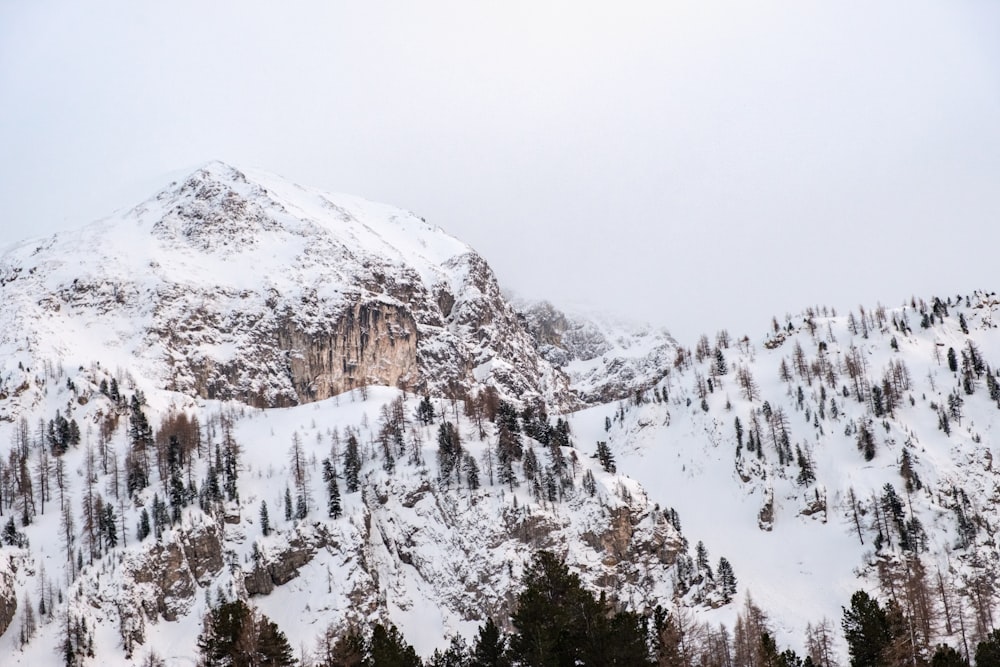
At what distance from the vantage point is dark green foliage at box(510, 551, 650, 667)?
4847 cm

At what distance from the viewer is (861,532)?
5069 inches

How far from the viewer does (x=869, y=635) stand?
6153 cm

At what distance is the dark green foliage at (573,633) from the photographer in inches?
1908

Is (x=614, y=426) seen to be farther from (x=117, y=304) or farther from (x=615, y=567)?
(x=117, y=304)

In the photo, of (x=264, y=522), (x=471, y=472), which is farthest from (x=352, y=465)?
(x=471, y=472)

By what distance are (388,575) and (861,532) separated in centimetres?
7111

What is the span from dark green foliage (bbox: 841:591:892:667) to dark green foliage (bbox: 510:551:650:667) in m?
18.6

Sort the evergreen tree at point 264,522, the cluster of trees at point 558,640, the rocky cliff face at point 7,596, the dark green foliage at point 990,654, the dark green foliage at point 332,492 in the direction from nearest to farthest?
the cluster of trees at point 558,640, the dark green foliage at point 990,654, the rocky cliff face at point 7,596, the evergreen tree at point 264,522, the dark green foliage at point 332,492

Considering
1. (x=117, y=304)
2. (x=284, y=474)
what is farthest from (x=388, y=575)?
(x=117, y=304)

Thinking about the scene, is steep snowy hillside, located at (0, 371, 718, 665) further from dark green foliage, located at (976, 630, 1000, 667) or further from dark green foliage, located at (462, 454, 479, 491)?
dark green foliage, located at (976, 630, 1000, 667)

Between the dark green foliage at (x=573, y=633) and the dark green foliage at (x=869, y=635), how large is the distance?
61.1ft

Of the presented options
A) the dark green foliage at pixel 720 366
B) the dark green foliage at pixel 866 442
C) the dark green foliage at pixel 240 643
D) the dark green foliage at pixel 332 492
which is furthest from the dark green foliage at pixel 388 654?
the dark green foliage at pixel 720 366

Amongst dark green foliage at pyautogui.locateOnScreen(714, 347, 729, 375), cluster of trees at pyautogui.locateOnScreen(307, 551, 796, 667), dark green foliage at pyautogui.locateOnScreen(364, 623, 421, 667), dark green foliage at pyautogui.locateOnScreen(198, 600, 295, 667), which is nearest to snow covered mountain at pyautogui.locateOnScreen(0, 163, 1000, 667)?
dark green foliage at pyautogui.locateOnScreen(714, 347, 729, 375)

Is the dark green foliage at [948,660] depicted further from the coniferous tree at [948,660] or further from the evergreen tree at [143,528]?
the evergreen tree at [143,528]
